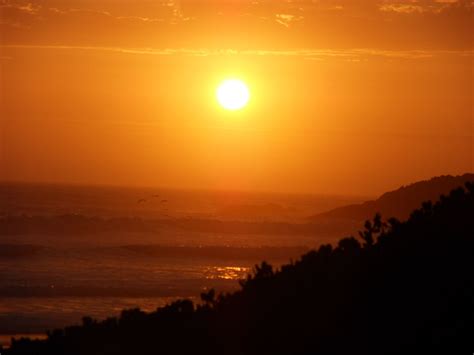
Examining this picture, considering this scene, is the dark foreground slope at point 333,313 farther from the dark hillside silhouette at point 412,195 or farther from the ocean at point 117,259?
the dark hillside silhouette at point 412,195

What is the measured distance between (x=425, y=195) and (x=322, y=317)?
55694 millimetres

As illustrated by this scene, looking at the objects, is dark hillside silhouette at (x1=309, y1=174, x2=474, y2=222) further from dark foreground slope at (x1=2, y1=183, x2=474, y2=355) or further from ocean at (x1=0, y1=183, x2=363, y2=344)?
dark foreground slope at (x1=2, y1=183, x2=474, y2=355)

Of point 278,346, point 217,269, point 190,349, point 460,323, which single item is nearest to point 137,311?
point 190,349

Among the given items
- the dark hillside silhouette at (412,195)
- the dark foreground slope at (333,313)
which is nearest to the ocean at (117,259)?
the dark hillside silhouette at (412,195)

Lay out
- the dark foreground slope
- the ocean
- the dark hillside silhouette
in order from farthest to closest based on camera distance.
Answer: the dark hillside silhouette, the ocean, the dark foreground slope

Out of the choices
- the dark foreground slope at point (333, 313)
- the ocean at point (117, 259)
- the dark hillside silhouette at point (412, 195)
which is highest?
the dark hillside silhouette at point (412, 195)

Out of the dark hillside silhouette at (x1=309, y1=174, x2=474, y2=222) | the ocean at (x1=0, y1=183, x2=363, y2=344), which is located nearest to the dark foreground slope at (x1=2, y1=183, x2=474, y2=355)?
the ocean at (x1=0, y1=183, x2=363, y2=344)

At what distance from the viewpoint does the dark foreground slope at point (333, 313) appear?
13.0 meters

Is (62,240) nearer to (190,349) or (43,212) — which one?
(43,212)

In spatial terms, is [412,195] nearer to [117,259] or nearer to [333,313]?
[117,259]

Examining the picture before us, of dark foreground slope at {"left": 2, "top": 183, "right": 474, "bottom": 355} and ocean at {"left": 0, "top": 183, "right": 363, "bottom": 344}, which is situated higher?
ocean at {"left": 0, "top": 183, "right": 363, "bottom": 344}

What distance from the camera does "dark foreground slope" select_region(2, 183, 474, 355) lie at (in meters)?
13.0

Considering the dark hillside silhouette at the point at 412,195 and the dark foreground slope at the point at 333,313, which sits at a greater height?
the dark hillside silhouette at the point at 412,195

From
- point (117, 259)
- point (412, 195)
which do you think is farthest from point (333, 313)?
point (412, 195)
